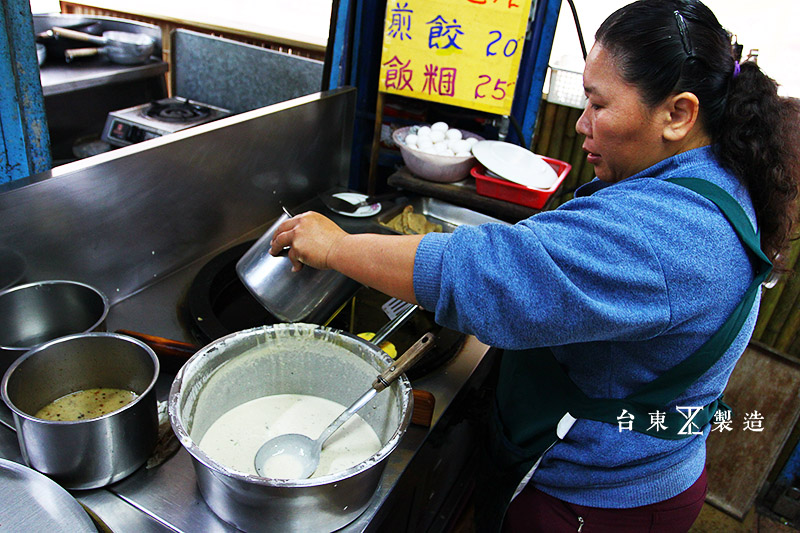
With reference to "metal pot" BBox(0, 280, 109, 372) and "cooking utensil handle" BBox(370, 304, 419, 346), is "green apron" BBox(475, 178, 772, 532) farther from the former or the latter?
"metal pot" BBox(0, 280, 109, 372)

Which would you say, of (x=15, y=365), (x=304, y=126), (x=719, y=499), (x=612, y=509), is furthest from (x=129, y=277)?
(x=719, y=499)

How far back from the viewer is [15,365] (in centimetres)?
105

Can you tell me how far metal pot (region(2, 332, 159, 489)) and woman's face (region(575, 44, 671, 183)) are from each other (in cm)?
100

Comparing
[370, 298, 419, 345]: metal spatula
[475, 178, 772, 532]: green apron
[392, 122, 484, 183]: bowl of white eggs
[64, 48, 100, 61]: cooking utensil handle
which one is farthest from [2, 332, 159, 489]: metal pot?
[64, 48, 100, 61]: cooking utensil handle

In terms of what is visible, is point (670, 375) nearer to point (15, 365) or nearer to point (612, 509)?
point (612, 509)

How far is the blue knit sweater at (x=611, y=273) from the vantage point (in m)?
0.90

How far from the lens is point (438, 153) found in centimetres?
221

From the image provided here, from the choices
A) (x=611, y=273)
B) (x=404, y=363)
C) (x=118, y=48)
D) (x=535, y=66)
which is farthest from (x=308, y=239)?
(x=118, y=48)

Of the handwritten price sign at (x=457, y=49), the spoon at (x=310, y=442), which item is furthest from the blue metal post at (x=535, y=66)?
the spoon at (x=310, y=442)

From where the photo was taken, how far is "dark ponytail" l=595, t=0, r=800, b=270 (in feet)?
3.24

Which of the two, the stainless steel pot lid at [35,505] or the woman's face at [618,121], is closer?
the stainless steel pot lid at [35,505]

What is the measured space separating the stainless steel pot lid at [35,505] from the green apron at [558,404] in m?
0.96

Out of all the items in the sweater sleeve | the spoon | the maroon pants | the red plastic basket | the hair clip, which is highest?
the hair clip

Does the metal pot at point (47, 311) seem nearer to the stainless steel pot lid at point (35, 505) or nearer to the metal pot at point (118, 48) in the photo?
the stainless steel pot lid at point (35, 505)
